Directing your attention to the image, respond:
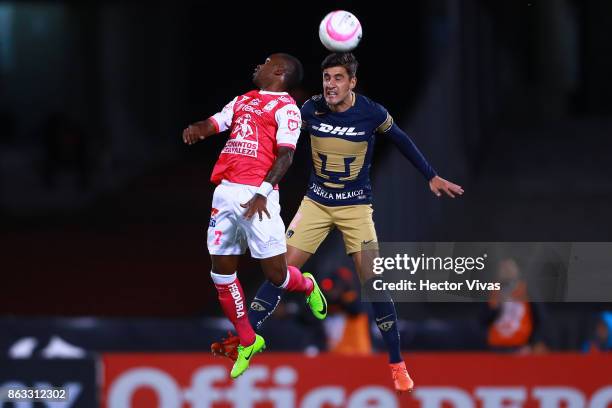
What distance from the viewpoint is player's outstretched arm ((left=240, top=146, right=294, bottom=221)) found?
7227 mm

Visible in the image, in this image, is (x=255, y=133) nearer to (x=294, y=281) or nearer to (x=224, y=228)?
(x=224, y=228)

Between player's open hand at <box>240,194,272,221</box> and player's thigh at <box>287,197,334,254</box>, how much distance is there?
55cm

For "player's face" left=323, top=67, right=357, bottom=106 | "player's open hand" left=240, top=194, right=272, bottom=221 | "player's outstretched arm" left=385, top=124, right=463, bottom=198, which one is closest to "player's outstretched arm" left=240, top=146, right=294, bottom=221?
"player's open hand" left=240, top=194, right=272, bottom=221

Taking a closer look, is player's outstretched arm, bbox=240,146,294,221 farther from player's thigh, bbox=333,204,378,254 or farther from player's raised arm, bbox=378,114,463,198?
player's raised arm, bbox=378,114,463,198

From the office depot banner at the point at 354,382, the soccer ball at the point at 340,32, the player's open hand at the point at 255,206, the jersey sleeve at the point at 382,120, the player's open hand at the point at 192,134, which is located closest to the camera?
the soccer ball at the point at 340,32

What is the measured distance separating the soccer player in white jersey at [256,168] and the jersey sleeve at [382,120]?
0.52 m

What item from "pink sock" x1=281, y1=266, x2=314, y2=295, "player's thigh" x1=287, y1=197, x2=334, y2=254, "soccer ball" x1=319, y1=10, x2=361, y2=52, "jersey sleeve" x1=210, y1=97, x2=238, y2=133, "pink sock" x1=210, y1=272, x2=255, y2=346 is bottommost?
"pink sock" x1=210, y1=272, x2=255, y2=346

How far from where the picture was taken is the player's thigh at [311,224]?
777 centimetres

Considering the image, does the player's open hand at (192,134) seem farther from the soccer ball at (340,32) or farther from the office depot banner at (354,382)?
the office depot banner at (354,382)

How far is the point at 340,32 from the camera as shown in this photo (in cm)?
716

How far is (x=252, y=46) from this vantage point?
5334cm

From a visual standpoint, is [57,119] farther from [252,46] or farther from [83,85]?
[252,46]

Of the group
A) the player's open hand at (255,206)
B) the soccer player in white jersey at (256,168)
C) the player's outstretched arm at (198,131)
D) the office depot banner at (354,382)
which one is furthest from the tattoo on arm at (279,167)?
the office depot banner at (354,382)

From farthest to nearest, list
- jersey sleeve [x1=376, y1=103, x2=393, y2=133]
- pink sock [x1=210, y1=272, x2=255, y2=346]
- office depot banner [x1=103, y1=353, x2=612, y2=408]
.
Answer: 1. office depot banner [x1=103, y1=353, x2=612, y2=408]
2. pink sock [x1=210, y1=272, x2=255, y2=346]
3. jersey sleeve [x1=376, y1=103, x2=393, y2=133]
